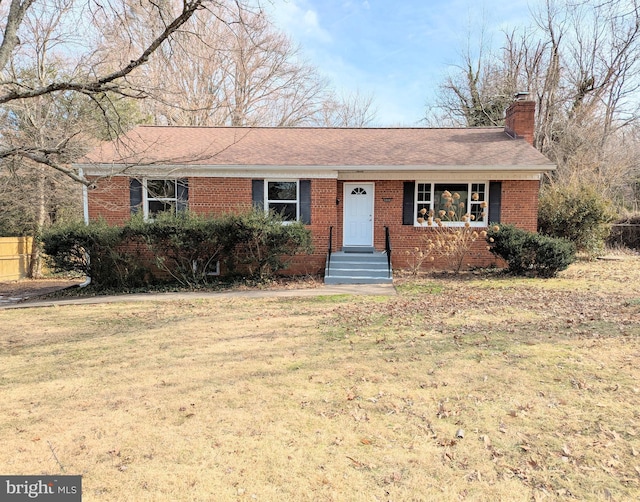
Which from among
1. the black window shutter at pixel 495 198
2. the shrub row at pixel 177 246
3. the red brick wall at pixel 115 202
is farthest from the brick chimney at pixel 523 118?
the red brick wall at pixel 115 202

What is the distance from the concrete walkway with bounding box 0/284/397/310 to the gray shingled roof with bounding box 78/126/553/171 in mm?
3847

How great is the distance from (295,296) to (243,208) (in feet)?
13.1

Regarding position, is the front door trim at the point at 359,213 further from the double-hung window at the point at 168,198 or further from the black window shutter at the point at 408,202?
the double-hung window at the point at 168,198

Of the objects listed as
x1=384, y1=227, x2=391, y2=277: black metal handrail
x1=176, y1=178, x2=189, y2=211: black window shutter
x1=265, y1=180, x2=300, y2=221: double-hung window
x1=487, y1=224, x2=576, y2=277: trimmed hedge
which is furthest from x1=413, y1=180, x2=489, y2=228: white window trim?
x1=176, y1=178, x2=189, y2=211: black window shutter

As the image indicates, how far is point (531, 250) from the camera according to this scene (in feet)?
36.1

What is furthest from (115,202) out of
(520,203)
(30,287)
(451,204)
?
(520,203)

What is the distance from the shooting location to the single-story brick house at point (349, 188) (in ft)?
40.1

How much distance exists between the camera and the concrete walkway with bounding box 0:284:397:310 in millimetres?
9617

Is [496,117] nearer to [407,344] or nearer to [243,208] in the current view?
[243,208]

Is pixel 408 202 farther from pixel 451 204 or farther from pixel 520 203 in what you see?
pixel 520 203

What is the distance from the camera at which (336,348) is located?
5.43 meters

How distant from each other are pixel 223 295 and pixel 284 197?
4.04 m

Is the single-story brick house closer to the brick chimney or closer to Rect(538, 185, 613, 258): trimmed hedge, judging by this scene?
the brick chimney

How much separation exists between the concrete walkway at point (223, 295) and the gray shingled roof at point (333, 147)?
151 inches
